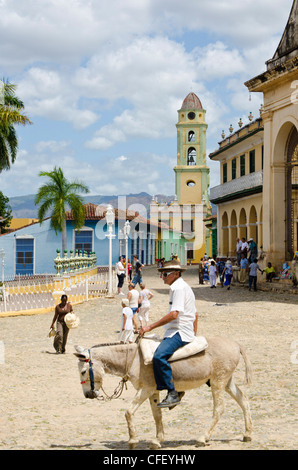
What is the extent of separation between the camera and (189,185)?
229ft

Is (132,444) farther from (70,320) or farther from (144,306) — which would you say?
(144,306)

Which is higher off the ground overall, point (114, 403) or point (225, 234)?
point (225, 234)

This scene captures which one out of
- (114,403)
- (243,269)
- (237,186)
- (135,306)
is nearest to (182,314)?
(114,403)

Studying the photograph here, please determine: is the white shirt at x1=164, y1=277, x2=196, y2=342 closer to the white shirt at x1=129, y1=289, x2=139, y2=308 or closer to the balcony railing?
the white shirt at x1=129, y1=289, x2=139, y2=308

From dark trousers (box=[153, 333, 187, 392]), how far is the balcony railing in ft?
91.5

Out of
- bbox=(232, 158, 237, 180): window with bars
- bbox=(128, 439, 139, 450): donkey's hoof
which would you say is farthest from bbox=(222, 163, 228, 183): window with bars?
bbox=(128, 439, 139, 450): donkey's hoof

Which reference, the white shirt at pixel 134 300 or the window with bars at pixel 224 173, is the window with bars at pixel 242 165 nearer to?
the window with bars at pixel 224 173

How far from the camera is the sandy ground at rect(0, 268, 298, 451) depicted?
614 centimetres

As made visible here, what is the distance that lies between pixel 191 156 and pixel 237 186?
33.2m

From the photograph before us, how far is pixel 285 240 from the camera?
2436 centimetres

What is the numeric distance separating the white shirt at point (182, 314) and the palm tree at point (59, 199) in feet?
117
